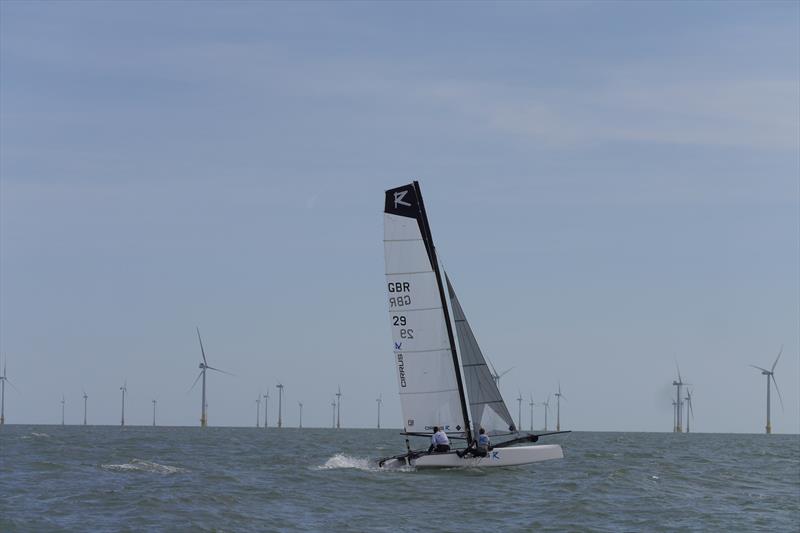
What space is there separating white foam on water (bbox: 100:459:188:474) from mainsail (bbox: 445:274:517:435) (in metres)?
13.3

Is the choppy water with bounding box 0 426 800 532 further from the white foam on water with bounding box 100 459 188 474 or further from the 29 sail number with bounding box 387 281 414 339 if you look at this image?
the 29 sail number with bounding box 387 281 414 339

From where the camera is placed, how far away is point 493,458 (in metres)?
45.8

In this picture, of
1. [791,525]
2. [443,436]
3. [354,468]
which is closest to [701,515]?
[791,525]

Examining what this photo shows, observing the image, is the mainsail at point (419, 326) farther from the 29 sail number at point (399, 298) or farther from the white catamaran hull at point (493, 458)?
the white catamaran hull at point (493, 458)

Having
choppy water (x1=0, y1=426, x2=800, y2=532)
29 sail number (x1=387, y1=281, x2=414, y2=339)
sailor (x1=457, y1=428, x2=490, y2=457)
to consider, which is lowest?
choppy water (x1=0, y1=426, x2=800, y2=532)

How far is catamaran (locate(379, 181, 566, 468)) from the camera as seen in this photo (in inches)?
1833

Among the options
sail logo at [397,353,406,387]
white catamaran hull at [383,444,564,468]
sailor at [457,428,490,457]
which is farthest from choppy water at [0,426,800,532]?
sail logo at [397,353,406,387]

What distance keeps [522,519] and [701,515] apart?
6520mm

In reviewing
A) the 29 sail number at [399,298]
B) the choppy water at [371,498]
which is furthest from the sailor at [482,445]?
the 29 sail number at [399,298]

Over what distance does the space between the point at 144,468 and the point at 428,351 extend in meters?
14.5

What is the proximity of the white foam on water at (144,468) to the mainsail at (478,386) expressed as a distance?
13269 mm

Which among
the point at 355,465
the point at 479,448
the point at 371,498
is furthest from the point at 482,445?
the point at 355,465

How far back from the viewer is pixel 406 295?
1853 inches

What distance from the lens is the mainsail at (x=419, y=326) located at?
46.6 meters
